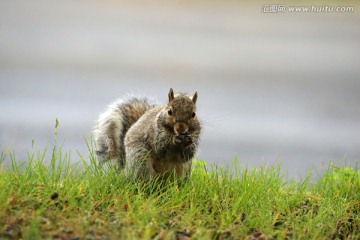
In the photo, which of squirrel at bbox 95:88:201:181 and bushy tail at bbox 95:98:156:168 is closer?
squirrel at bbox 95:88:201:181

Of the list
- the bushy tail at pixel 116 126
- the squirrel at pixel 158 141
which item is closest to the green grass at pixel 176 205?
the squirrel at pixel 158 141

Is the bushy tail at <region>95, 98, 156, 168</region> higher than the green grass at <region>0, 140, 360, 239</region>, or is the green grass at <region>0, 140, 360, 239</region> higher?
the bushy tail at <region>95, 98, 156, 168</region>

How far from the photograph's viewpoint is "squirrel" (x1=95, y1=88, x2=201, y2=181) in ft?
11.0

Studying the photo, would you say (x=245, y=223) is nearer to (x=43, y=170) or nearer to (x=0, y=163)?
(x=43, y=170)

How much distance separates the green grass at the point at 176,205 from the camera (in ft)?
7.95

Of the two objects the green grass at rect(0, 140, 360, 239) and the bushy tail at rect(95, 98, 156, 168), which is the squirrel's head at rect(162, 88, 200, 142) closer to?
the green grass at rect(0, 140, 360, 239)

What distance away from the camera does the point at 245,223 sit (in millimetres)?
2879

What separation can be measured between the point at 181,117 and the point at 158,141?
213 mm

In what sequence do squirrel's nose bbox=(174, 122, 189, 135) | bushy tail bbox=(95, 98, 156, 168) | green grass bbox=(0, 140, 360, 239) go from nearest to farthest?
green grass bbox=(0, 140, 360, 239) < squirrel's nose bbox=(174, 122, 189, 135) < bushy tail bbox=(95, 98, 156, 168)

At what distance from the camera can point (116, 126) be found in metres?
3.97

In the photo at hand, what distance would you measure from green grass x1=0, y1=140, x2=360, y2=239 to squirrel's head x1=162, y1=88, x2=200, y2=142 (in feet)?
0.88

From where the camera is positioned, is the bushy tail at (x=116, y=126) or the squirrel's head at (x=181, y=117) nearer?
the squirrel's head at (x=181, y=117)

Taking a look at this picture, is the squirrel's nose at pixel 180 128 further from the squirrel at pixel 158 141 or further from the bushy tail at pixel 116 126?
the bushy tail at pixel 116 126

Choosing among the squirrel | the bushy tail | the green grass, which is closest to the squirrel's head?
the squirrel
